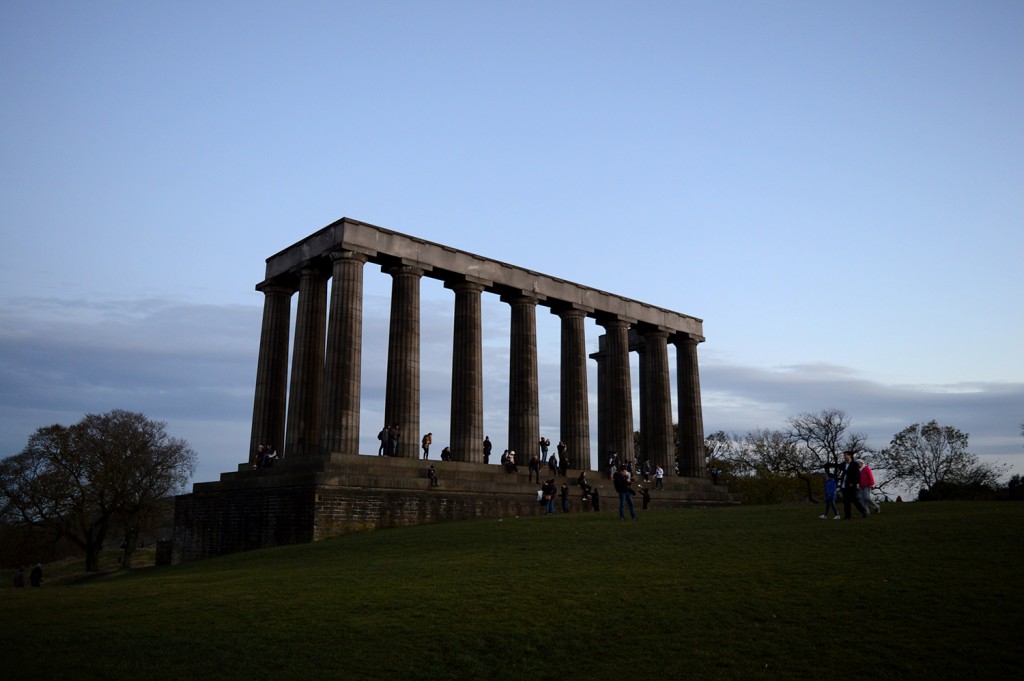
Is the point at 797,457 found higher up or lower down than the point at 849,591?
higher up

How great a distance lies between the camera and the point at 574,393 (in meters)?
51.2

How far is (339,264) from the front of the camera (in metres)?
42.1

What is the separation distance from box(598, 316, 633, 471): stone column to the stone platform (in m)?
8.41

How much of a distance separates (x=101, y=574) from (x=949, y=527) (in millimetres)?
40846

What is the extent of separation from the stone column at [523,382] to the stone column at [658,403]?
11.0 meters

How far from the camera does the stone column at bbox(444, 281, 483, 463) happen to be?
1767 inches

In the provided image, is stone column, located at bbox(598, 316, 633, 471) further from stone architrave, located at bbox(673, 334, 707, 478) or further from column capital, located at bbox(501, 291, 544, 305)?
column capital, located at bbox(501, 291, 544, 305)

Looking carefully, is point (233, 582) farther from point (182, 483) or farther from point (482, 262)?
point (182, 483)

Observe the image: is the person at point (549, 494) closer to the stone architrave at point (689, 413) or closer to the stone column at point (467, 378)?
the stone column at point (467, 378)

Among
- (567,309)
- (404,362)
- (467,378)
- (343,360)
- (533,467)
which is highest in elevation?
(567,309)

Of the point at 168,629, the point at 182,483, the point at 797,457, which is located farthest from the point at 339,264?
the point at 797,457

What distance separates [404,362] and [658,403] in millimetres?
21711

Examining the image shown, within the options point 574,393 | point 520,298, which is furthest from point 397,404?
point 574,393

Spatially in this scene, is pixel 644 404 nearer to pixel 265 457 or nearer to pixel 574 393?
pixel 574 393
